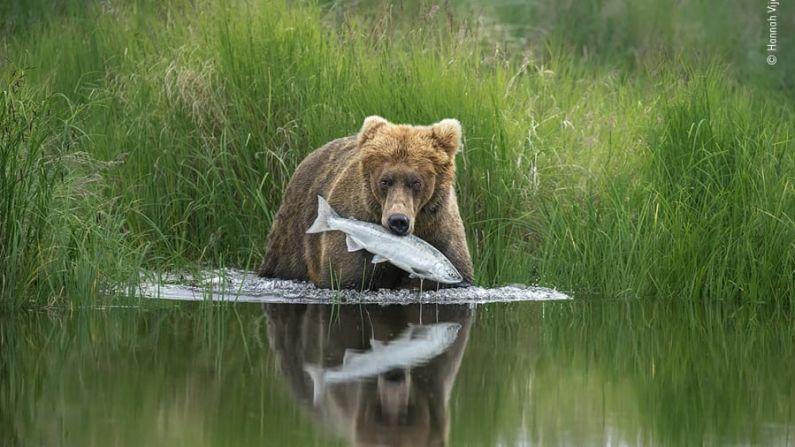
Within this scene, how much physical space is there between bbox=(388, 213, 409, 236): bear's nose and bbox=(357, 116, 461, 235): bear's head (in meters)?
0.02

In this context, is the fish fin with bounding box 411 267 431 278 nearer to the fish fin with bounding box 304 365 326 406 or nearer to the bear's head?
the bear's head

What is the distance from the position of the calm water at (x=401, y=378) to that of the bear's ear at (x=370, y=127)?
1.03m

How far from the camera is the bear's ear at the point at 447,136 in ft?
31.0

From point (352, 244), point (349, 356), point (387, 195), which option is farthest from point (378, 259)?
point (349, 356)

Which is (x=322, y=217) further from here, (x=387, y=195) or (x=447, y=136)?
(x=447, y=136)

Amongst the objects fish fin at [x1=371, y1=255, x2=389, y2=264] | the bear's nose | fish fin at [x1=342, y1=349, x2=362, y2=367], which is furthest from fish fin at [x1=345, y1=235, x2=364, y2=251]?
fish fin at [x1=342, y1=349, x2=362, y2=367]

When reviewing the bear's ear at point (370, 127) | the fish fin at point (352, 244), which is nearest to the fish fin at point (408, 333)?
the fish fin at point (352, 244)

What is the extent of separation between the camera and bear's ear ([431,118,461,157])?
9.44m

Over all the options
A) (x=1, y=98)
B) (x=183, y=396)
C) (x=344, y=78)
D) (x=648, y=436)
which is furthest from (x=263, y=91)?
(x=648, y=436)

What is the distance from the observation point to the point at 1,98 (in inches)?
361

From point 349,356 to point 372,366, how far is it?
35cm

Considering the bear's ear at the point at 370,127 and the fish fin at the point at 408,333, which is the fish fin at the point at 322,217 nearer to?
the bear's ear at the point at 370,127

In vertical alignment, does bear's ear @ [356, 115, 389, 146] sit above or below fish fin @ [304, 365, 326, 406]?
above

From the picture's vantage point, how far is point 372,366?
23.7 ft
